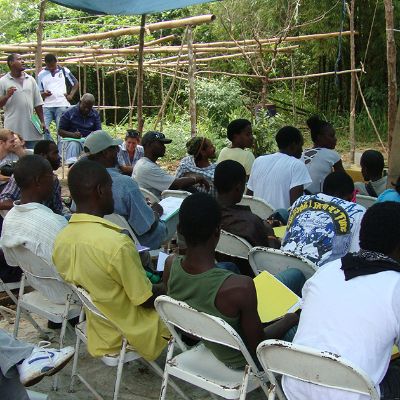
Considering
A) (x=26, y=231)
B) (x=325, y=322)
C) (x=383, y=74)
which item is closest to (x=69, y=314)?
(x=26, y=231)

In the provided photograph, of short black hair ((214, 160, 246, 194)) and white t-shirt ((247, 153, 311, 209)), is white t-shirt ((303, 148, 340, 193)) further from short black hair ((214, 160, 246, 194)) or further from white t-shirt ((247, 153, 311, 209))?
short black hair ((214, 160, 246, 194))

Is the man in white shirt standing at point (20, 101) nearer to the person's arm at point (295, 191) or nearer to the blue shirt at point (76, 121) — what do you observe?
the blue shirt at point (76, 121)

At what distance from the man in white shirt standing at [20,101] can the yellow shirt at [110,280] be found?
5.16 m

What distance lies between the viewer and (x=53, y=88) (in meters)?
9.08

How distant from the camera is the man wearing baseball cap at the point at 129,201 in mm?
4004

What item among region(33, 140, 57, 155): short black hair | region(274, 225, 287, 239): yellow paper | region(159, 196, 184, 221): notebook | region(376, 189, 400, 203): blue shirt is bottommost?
region(274, 225, 287, 239): yellow paper

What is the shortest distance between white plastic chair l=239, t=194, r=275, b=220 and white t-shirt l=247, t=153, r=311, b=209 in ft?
0.61

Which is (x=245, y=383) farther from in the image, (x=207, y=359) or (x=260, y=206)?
(x=260, y=206)

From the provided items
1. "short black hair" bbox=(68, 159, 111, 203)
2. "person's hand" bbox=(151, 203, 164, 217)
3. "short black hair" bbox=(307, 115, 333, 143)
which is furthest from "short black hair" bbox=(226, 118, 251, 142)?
"short black hair" bbox=(68, 159, 111, 203)

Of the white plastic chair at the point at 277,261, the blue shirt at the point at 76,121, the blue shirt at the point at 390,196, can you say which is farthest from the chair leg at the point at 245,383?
the blue shirt at the point at 76,121

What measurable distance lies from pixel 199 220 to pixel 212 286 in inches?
11.4

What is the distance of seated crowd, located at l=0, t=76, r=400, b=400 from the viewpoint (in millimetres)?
2111

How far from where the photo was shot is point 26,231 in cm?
323

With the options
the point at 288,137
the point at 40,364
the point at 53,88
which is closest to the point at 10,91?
the point at 53,88
